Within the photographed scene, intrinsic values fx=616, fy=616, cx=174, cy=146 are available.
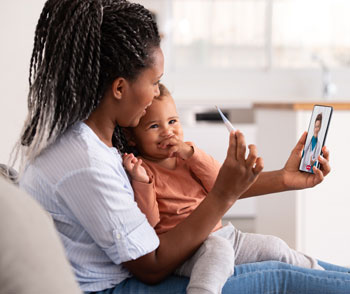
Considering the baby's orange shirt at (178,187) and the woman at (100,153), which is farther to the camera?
the baby's orange shirt at (178,187)

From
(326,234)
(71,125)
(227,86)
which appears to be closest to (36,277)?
(71,125)

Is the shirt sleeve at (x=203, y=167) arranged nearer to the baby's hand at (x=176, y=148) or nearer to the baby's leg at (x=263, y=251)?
the baby's hand at (x=176, y=148)

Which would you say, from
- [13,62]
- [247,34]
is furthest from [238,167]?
[247,34]

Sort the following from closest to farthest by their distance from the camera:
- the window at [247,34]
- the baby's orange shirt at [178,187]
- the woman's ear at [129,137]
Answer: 1. the baby's orange shirt at [178,187]
2. the woman's ear at [129,137]
3. the window at [247,34]

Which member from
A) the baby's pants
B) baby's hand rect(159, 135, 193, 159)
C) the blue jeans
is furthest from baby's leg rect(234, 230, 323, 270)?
baby's hand rect(159, 135, 193, 159)

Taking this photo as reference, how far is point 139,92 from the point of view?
1289mm

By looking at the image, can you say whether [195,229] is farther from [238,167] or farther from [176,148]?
[176,148]

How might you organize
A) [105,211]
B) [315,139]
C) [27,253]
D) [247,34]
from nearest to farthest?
[27,253]
[105,211]
[315,139]
[247,34]

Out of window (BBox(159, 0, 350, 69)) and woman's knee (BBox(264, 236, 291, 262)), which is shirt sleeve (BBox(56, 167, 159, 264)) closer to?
woman's knee (BBox(264, 236, 291, 262))

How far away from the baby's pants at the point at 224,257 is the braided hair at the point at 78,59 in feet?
1.26

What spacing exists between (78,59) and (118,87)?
4.1 inches

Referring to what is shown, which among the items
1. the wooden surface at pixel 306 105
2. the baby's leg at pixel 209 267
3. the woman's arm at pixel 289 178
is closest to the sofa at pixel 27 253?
the baby's leg at pixel 209 267

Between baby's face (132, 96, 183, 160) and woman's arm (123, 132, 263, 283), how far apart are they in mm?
296

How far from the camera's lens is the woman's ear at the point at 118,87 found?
1.27 metres
